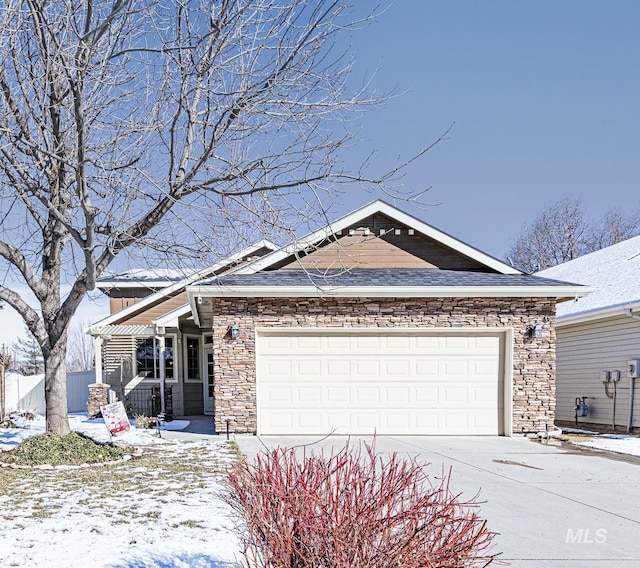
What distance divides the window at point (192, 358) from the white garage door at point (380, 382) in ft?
20.2

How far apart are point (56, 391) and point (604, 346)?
38.4 feet

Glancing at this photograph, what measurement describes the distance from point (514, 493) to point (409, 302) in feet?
16.9

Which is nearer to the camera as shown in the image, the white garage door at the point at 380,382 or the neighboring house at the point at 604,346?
the white garage door at the point at 380,382

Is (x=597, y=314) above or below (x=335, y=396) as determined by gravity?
above

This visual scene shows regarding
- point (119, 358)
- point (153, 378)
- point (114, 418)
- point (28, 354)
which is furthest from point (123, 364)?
point (28, 354)

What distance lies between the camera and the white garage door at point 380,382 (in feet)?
35.2

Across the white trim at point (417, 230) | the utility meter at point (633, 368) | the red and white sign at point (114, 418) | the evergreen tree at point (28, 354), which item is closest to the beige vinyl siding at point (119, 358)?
the red and white sign at point (114, 418)

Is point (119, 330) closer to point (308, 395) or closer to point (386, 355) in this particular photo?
point (308, 395)

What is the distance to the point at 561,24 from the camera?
24.9ft

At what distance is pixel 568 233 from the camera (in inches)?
1275

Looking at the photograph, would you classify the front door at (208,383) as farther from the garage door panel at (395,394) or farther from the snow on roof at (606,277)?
the snow on roof at (606,277)

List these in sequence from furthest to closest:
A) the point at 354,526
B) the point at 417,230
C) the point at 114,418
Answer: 1. the point at 417,230
2. the point at 114,418
3. the point at 354,526

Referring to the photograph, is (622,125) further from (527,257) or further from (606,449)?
(527,257)

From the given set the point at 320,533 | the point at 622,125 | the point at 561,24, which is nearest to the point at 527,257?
the point at 622,125
